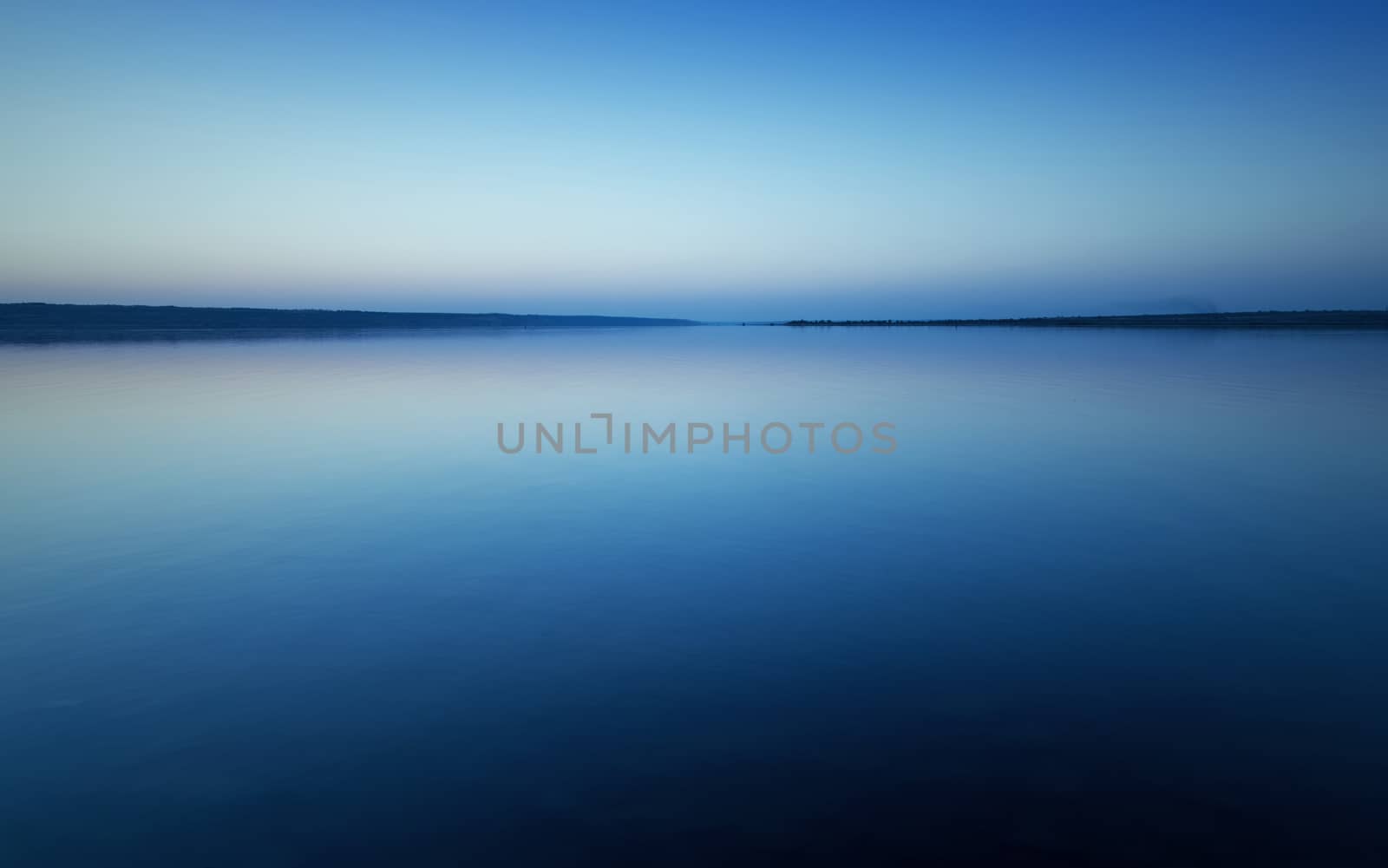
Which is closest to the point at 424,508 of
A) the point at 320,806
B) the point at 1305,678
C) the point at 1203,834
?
the point at 320,806

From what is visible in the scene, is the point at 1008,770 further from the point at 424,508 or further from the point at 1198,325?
the point at 1198,325

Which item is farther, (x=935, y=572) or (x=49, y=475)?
(x=49, y=475)

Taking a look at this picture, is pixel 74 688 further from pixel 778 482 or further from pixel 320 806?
pixel 778 482

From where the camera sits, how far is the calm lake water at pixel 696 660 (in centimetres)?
429

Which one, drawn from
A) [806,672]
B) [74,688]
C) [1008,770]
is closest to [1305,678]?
[1008,770]

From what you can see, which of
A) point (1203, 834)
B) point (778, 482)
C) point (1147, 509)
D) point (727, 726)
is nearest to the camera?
point (1203, 834)

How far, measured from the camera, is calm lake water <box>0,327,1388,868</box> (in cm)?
429

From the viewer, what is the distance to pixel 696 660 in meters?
6.37

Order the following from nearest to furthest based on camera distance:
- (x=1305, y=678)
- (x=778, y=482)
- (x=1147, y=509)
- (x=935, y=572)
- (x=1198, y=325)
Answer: (x=1305, y=678)
(x=935, y=572)
(x=1147, y=509)
(x=778, y=482)
(x=1198, y=325)

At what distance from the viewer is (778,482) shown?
44.6 feet

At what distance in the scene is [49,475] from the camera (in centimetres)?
1373

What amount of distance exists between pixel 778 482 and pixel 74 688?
10625 millimetres

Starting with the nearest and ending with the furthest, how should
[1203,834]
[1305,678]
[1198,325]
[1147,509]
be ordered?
[1203,834] < [1305,678] < [1147,509] < [1198,325]

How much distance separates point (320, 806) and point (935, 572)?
272 inches
